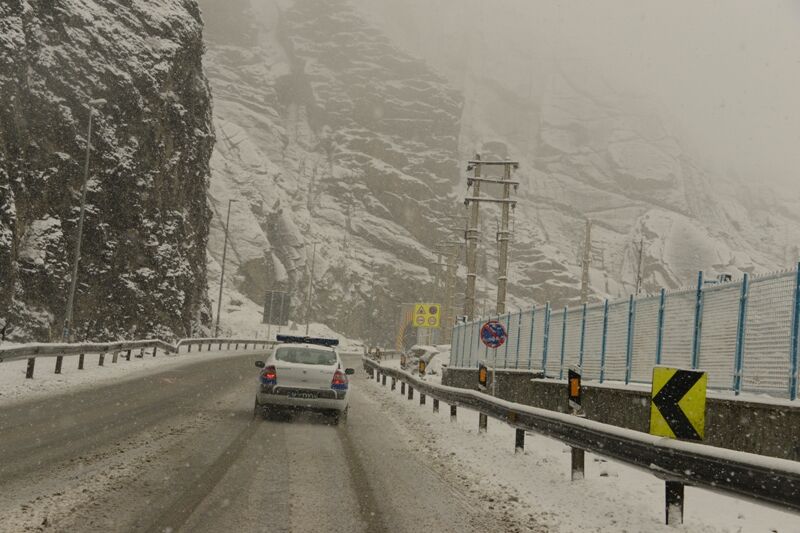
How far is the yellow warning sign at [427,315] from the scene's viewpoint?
50281 millimetres

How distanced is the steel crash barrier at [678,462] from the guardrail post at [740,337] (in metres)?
2.80

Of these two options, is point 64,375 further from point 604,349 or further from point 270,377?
point 604,349

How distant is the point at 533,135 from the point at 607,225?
3568 cm

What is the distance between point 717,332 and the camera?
11438 mm

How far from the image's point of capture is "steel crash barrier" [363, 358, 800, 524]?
16.7ft

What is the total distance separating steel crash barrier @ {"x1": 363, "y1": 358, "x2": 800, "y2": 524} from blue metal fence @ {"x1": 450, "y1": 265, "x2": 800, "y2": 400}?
279 cm

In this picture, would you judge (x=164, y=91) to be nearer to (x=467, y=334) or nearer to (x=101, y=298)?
(x=101, y=298)

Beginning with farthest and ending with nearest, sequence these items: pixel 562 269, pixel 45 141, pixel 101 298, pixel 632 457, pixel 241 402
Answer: pixel 562 269, pixel 101 298, pixel 45 141, pixel 241 402, pixel 632 457

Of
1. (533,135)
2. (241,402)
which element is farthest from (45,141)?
(533,135)

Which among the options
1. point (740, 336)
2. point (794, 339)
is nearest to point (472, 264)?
point (740, 336)

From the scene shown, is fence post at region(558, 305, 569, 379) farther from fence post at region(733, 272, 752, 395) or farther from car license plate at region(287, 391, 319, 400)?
fence post at region(733, 272, 752, 395)

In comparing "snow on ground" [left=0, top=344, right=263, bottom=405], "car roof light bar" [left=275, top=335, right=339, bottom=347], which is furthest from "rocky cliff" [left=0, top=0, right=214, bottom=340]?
"car roof light bar" [left=275, top=335, right=339, bottom=347]

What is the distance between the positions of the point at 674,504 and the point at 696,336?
19.5ft

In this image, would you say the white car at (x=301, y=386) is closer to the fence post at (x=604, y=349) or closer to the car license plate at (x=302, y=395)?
the car license plate at (x=302, y=395)
